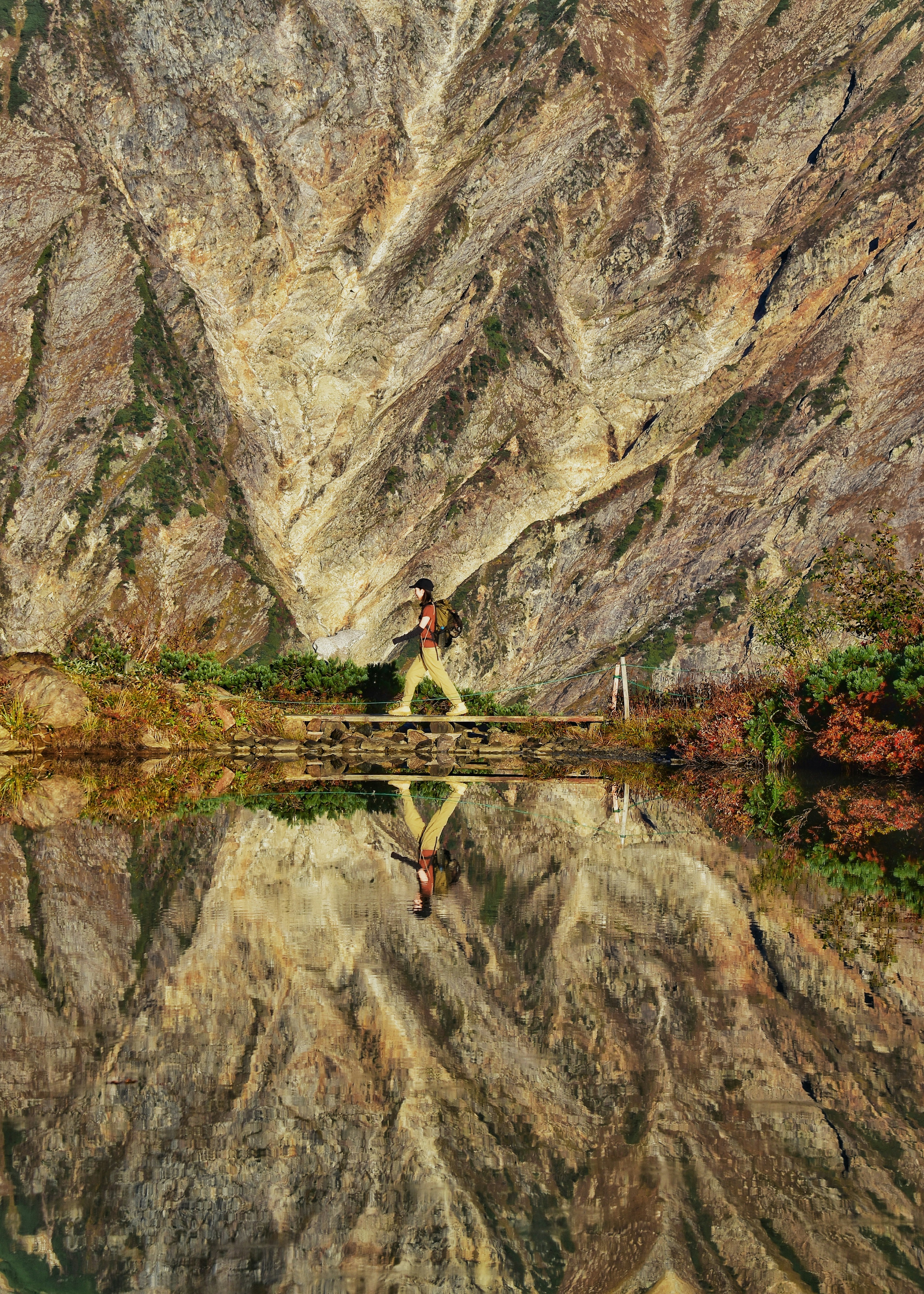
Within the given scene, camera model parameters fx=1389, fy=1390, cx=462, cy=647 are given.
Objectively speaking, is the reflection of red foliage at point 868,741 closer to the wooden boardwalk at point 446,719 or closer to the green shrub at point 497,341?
the wooden boardwalk at point 446,719

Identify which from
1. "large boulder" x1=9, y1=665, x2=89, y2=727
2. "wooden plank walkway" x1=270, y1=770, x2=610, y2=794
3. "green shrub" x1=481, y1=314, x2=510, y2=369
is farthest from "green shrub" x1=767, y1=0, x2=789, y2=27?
"wooden plank walkway" x1=270, y1=770, x2=610, y2=794

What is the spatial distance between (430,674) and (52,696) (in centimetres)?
619

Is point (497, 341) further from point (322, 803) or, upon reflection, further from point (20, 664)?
point (322, 803)

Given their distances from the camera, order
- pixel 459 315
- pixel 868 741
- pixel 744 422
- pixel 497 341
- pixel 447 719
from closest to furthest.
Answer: pixel 868 741
pixel 447 719
pixel 744 422
pixel 497 341
pixel 459 315

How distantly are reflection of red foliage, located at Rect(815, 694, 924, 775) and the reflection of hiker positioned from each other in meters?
5.13

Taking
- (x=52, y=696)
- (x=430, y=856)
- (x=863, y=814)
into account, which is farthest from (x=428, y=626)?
(x=430, y=856)

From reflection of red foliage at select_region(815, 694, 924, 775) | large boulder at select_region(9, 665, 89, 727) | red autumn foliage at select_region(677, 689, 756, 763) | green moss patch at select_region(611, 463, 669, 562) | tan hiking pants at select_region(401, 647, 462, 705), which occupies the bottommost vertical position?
reflection of red foliage at select_region(815, 694, 924, 775)

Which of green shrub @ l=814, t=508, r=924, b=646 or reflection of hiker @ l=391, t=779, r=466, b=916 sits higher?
green shrub @ l=814, t=508, r=924, b=646

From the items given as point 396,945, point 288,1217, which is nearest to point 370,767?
point 396,945

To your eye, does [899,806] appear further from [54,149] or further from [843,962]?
[54,149]

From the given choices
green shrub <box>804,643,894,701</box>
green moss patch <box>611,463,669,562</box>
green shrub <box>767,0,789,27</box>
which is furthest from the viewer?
green shrub <box>767,0,789,27</box>

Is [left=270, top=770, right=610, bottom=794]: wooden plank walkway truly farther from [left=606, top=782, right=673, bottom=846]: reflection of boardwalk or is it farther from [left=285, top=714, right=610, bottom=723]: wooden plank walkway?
[left=285, top=714, right=610, bottom=723]: wooden plank walkway

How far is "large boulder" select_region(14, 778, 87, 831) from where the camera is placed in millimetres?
13125

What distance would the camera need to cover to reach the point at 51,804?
14.7m
